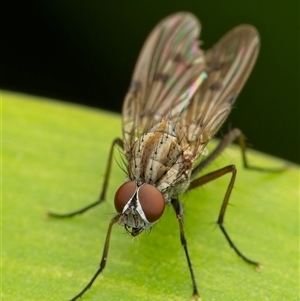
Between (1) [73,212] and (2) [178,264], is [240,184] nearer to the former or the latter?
(2) [178,264]

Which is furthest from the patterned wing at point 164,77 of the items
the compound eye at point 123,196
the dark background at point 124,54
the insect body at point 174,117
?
the dark background at point 124,54

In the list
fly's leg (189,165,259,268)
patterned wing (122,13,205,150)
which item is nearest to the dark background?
patterned wing (122,13,205,150)

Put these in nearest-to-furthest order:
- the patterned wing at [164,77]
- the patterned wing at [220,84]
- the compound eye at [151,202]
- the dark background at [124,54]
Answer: the compound eye at [151,202] → the patterned wing at [220,84] → the patterned wing at [164,77] → the dark background at [124,54]

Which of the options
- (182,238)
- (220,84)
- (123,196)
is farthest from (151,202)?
(220,84)

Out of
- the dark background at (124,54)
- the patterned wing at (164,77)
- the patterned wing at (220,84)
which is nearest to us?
the patterned wing at (220,84)

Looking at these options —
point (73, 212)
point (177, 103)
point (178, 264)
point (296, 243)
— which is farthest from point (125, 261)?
point (177, 103)

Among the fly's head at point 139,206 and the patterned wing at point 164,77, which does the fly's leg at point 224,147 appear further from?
the fly's head at point 139,206

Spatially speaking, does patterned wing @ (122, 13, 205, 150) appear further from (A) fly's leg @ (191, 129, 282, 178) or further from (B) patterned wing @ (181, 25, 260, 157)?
(A) fly's leg @ (191, 129, 282, 178)
